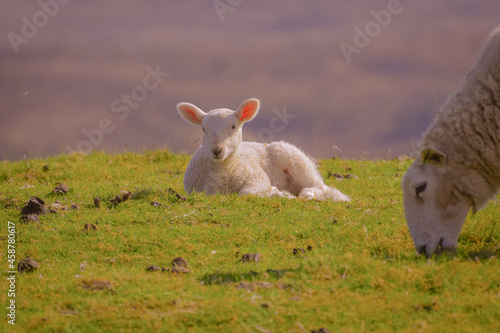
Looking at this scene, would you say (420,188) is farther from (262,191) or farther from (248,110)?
(248,110)

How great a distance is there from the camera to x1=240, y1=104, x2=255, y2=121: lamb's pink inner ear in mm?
11633

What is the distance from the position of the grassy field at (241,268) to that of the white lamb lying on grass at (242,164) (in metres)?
0.80

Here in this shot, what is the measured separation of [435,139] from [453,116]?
0.35 meters

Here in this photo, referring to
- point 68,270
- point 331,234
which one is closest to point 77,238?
point 68,270

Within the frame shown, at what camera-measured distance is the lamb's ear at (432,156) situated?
21.9 feet

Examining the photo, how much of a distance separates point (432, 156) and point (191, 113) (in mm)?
6156

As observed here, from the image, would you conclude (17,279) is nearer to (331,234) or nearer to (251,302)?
(251,302)

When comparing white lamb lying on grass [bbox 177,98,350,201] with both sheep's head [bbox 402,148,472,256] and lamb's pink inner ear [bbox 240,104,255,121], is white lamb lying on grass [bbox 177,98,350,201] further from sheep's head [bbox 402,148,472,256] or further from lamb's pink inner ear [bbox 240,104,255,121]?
sheep's head [bbox 402,148,472,256]

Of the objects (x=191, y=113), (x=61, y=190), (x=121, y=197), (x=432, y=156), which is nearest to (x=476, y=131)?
(x=432, y=156)

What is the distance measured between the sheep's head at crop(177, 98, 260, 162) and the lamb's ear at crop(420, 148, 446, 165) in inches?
187

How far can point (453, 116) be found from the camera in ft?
22.5

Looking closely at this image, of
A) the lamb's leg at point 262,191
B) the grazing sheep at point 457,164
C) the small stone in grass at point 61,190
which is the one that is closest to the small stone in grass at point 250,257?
the grazing sheep at point 457,164

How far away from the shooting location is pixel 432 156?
678cm

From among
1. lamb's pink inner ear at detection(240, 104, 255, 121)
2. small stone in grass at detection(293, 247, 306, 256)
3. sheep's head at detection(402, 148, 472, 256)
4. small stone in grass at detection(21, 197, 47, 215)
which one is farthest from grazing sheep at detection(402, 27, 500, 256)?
small stone in grass at detection(21, 197, 47, 215)
